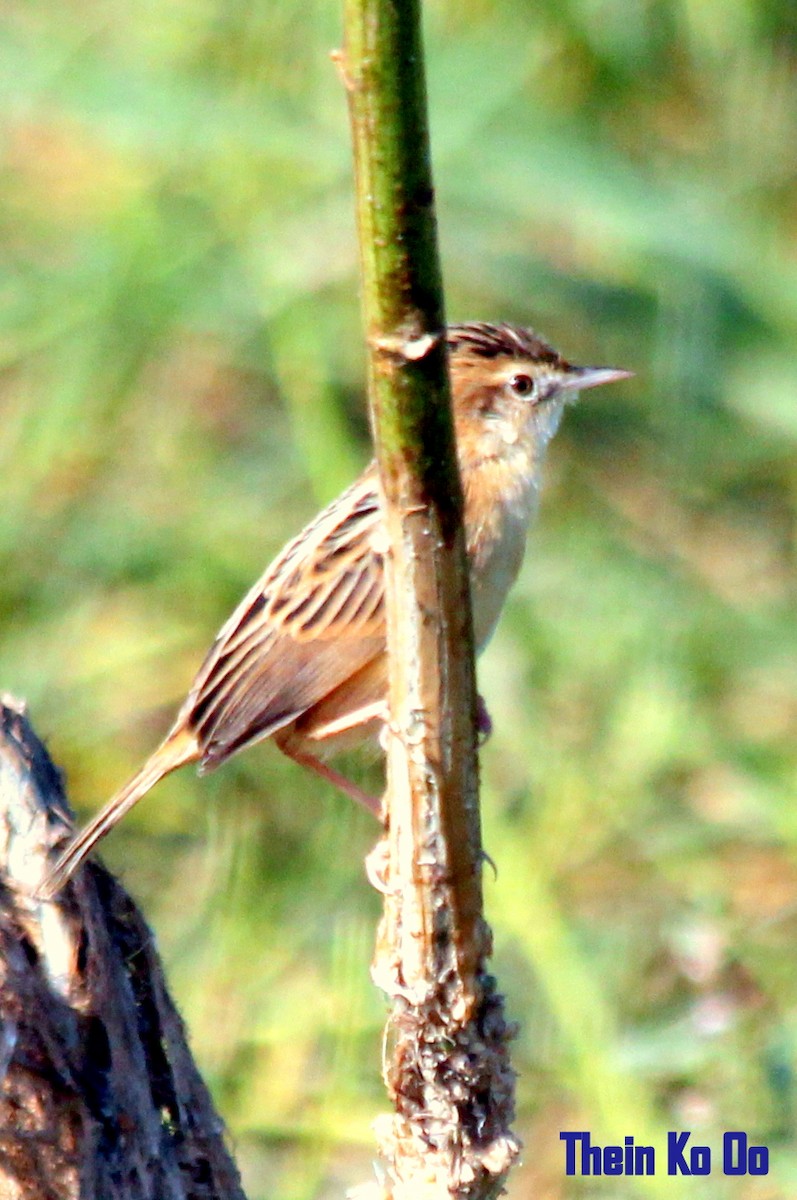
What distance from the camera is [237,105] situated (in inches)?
241

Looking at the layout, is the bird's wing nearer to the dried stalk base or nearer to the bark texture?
the bark texture

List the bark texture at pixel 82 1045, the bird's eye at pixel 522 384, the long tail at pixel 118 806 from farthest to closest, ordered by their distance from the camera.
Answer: the bird's eye at pixel 522 384 → the long tail at pixel 118 806 → the bark texture at pixel 82 1045

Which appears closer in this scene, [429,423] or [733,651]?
[429,423]

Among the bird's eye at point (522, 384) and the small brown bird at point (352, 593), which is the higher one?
the bird's eye at point (522, 384)

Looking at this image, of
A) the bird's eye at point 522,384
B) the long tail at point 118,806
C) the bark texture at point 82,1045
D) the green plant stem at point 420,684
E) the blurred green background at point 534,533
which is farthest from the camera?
the blurred green background at point 534,533

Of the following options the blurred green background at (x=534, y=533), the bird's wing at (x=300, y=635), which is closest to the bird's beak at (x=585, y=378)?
the bird's wing at (x=300, y=635)

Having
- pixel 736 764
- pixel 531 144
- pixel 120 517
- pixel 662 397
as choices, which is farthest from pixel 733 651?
pixel 120 517

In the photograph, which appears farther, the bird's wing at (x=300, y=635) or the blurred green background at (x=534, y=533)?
the blurred green background at (x=534, y=533)

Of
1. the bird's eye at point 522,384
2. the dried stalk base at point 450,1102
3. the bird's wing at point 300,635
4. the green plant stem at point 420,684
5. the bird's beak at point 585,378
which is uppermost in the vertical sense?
the bird's beak at point 585,378

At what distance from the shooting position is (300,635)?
4227 mm

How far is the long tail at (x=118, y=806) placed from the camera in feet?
9.78

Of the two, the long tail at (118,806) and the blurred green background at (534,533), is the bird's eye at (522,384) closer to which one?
the long tail at (118,806)

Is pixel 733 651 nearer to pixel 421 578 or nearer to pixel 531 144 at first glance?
pixel 531 144

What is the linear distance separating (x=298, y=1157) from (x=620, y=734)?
1751mm
